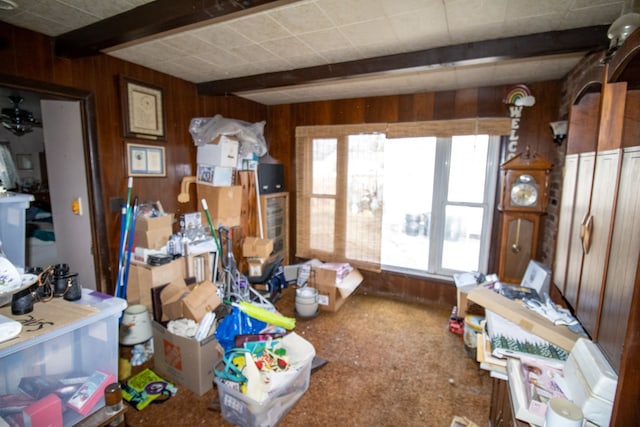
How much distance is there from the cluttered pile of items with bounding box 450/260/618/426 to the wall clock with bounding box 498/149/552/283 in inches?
17.3

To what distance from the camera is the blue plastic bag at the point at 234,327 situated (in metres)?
1.96

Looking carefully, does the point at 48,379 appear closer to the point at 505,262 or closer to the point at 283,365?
the point at 283,365

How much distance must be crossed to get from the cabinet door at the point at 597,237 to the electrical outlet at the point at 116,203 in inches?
114

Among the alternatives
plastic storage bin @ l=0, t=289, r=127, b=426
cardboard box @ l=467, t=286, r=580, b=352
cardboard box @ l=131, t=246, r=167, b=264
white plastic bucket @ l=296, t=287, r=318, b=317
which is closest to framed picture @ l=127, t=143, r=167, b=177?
cardboard box @ l=131, t=246, r=167, b=264

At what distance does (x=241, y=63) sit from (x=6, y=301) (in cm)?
210

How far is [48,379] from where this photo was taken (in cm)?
102

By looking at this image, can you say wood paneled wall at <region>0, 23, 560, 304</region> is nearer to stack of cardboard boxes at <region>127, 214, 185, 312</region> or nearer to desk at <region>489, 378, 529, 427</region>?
stack of cardboard boxes at <region>127, 214, 185, 312</region>

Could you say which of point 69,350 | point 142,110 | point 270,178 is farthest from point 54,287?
point 270,178

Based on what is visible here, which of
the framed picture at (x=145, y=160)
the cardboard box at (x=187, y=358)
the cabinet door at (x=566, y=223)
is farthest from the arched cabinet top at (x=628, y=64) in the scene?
the framed picture at (x=145, y=160)

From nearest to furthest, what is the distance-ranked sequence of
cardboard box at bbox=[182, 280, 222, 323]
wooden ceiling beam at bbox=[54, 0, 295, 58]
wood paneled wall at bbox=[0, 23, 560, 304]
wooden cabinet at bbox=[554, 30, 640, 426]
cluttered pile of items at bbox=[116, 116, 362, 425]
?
1. wooden cabinet at bbox=[554, 30, 640, 426]
2. wooden ceiling beam at bbox=[54, 0, 295, 58]
3. cluttered pile of items at bbox=[116, 116, 362, 425]
4. wood paneled wall at bbox=[0, 23, 560, 304]
5. cardboard box at bbox=[182, 280, 222, 323]

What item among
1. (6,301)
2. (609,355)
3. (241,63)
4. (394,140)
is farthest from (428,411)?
(241,63)

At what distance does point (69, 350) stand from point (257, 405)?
0.90 m

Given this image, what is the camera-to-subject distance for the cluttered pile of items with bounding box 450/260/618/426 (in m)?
0.90

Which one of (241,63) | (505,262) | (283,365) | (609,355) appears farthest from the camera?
(505,262)
